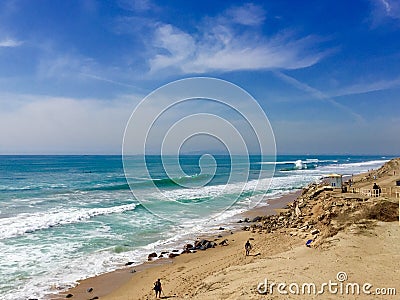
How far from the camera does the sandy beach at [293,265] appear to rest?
821cm

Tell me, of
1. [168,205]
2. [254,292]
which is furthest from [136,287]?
[168,205]

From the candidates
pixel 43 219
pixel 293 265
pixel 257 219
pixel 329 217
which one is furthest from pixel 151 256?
pixel 43 219

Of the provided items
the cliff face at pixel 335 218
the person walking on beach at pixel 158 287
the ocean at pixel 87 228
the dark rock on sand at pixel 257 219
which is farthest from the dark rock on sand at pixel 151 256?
the dark rock on sand at pixel 257 219

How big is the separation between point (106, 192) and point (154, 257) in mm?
25720

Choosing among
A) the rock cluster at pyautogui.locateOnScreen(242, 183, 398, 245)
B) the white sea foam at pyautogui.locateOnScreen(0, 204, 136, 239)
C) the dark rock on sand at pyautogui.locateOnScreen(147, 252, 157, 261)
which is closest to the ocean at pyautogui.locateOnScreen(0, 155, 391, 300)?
the white sea foam at pyautogui.locateOnScreen(0, 204, 136, 239)

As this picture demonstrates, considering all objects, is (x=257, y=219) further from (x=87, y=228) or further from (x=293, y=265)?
(x=293, y=265)

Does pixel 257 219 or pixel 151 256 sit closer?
pixel 151 256

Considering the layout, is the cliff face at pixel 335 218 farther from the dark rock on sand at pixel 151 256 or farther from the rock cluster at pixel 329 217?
the dark rock on sand at pixel 151 256

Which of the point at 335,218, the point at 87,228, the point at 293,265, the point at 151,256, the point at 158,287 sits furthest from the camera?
the point at 87,228

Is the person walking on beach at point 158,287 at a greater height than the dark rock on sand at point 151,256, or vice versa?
the person walking on beach at point 158,287

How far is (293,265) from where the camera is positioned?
394 inches

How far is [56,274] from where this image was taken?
13148 mm

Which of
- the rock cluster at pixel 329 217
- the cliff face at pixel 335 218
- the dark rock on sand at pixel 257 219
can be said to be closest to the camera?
the cliff face at pixel 335 218

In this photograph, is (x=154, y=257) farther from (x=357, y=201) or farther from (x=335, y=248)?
(x=357, y=201)
